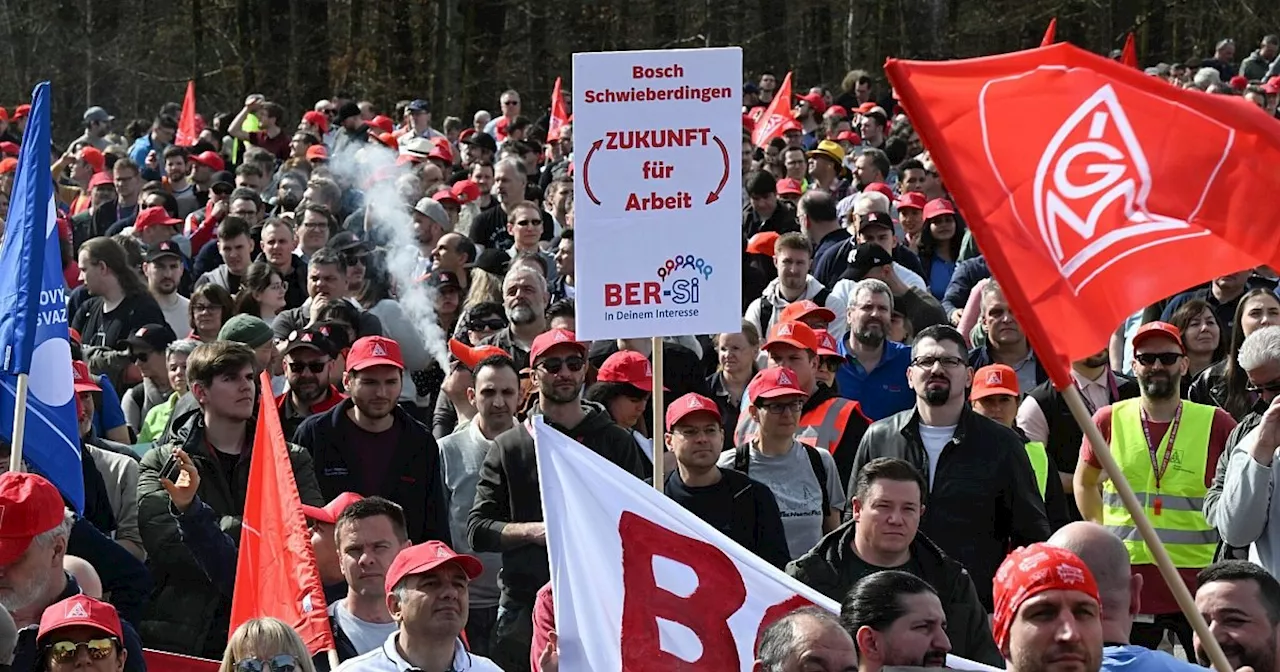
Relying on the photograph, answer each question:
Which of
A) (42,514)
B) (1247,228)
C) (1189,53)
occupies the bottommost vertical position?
(42,514)

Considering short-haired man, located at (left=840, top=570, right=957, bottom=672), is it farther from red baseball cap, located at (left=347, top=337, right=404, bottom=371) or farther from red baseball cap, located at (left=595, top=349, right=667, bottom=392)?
red baseball cap, located at (left=595, top=349, right=667, bottom=392)

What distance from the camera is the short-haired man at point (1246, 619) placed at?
5.65m

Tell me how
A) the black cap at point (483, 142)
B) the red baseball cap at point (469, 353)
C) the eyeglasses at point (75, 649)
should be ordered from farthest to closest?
the black cap at point (483, 142)
the red baseball cap at point (469, 353)
the eyeglasses at point (75, 649)

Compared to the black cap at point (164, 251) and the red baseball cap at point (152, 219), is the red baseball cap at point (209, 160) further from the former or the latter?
the red baseball cap at point (152, 219)

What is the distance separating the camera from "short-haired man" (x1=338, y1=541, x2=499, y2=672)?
6004mm

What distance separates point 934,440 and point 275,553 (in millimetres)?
2449

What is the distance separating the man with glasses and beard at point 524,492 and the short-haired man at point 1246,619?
2588 millimetres

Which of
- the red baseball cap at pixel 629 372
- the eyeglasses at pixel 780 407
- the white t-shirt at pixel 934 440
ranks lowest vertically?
the white t-shirt at pixel 934 440

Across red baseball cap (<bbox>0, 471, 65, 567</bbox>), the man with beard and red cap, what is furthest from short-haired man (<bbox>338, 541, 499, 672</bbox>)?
the man with beard and red cap

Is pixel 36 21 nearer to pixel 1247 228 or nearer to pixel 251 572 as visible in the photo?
pixel 251 572

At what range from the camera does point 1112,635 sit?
210 inches

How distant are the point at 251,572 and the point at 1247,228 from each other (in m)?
3.30

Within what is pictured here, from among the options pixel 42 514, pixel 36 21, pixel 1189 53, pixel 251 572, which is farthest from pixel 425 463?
pixel 36 21

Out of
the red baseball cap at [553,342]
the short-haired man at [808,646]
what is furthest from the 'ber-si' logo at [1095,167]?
the red baseball cap at [553,342]
